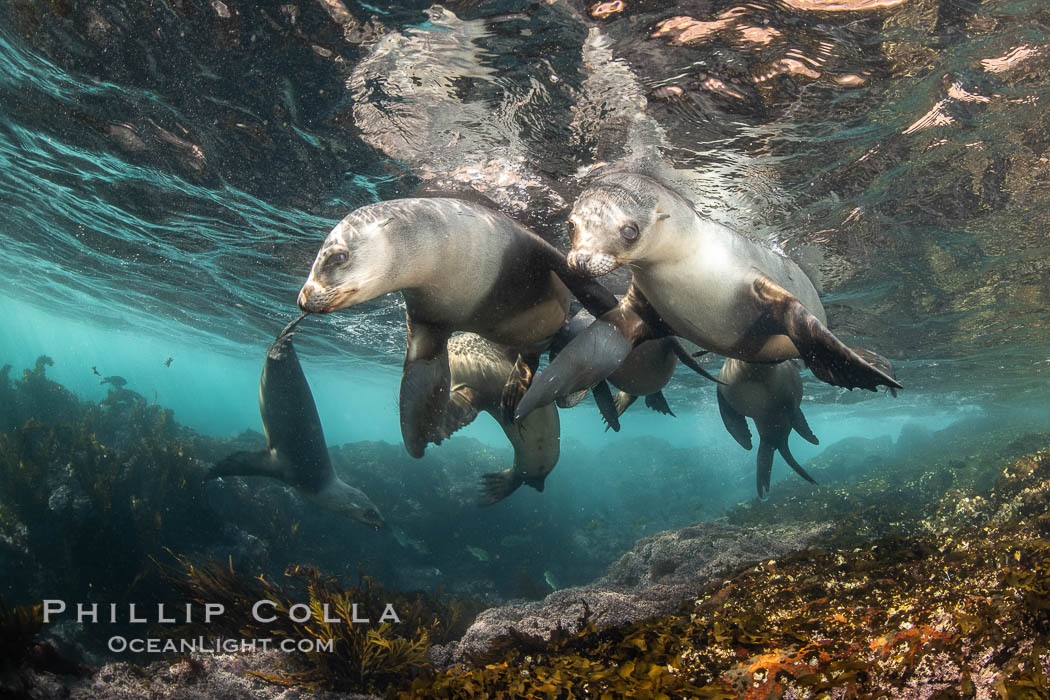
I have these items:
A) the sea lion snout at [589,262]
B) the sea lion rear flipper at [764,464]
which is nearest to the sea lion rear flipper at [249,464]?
the sea lion snout at [589,262]

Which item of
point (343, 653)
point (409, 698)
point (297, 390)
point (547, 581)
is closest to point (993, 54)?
point (409, 698)

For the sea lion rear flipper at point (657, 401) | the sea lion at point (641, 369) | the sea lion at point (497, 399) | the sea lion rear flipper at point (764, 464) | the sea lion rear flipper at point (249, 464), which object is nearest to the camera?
the sea lion at point (641, 369)

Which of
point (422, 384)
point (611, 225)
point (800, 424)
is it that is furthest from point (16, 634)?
point (800, 424)

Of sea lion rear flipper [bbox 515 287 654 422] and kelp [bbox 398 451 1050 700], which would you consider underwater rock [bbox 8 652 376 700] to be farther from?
sea lion rear flipper [bbox 515 287 654 422]

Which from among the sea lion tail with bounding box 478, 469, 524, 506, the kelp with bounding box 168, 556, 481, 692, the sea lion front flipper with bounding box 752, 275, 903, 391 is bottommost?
the sea lion tail with bounding box 478, 469, 524, 506

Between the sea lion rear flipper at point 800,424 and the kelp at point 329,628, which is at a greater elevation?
the sea lion rear flipper at point 800,424

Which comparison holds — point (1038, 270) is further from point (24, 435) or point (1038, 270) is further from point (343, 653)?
point (24, 435)

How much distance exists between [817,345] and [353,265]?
267 centimetres

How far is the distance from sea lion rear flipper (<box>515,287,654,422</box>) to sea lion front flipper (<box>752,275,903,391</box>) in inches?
34.2

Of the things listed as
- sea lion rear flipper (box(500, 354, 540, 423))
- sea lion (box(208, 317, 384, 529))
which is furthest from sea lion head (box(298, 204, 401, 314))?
sea lion (box(208, 317, 384, 529))

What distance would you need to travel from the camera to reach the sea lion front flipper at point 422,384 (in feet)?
11.9

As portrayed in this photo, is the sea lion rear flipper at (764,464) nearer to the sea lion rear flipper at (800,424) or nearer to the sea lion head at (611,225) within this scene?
the sea lion rear flipper at (800,424)

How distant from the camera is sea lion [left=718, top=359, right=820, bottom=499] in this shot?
6.36 meters

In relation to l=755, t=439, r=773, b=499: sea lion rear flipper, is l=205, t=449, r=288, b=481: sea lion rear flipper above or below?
below
